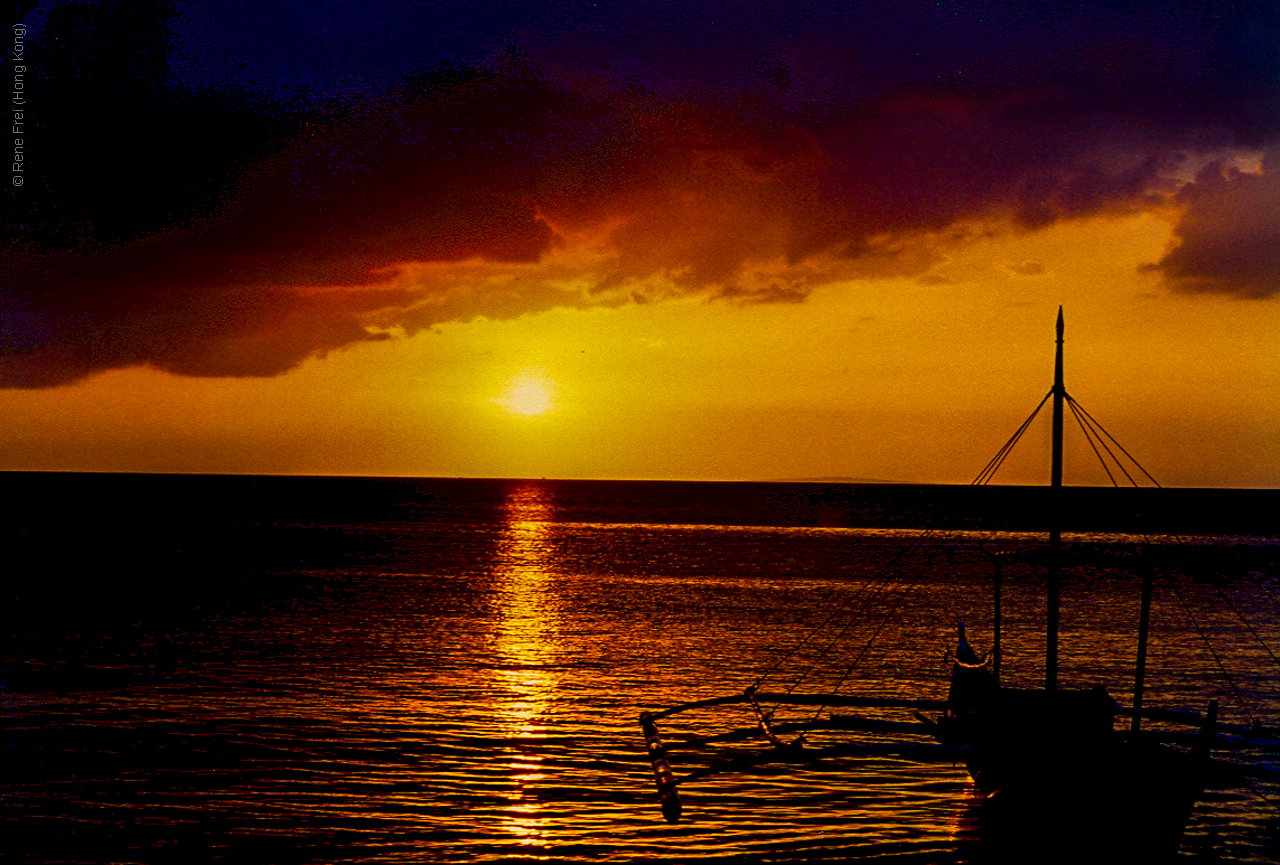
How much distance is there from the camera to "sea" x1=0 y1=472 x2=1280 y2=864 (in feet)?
65.2

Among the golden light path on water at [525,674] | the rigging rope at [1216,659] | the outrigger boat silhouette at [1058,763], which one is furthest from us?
the rigging rope at [1216,659]

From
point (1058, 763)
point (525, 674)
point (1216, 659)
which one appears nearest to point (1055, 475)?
point (1058, 763)

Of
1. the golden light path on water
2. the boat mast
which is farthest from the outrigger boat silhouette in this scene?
the golden light path on water

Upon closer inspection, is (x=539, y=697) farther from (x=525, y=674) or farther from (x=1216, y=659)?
(x=1216, y=659)

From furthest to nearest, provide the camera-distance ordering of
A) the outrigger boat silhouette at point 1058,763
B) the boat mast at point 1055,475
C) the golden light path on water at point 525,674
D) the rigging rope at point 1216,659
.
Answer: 1. the rigging rope at point 1216,659
2. the boat mast at point 1055,475
3. the golden light path on water at point 525,674
4. the outrigger boat silhouette at point 1058,763

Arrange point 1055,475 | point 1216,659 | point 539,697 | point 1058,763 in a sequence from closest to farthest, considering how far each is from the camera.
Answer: point 1058,763
point 1055,475
point 539,697
point 1216,659

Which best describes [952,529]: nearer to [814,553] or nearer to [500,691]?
[814,553]

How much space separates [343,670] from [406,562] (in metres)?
47.6

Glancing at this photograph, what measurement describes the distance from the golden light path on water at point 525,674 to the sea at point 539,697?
145mm

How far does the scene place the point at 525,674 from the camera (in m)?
35.8

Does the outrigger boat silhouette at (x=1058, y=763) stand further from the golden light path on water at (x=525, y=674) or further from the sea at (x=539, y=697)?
the golden light path on water at (x=525, y=674)

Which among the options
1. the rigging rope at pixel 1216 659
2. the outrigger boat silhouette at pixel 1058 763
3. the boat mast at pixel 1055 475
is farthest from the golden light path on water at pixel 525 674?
the rigging rope at pixel 1216 659

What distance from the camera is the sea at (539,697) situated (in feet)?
65.2

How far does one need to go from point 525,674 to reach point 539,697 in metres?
4.09
